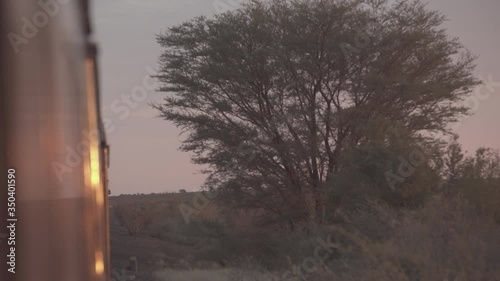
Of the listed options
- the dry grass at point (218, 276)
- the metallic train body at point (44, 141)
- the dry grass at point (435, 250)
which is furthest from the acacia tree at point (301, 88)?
the metallic train body at point (44, 141)

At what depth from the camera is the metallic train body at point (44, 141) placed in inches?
60.4

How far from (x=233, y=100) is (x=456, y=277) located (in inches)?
662

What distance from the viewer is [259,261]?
23.1 metres

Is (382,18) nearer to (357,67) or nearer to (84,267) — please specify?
(357,67)

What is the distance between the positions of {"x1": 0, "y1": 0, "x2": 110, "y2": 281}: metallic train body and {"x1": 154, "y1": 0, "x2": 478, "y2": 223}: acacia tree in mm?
22252

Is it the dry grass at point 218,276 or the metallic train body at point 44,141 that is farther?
the dry grass at point 218,276

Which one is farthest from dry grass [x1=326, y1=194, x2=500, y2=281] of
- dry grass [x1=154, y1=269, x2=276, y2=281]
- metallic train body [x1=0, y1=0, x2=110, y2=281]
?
metallic train body [x1=0, y1=0, x2=110, y2=281]

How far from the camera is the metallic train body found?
154 cm

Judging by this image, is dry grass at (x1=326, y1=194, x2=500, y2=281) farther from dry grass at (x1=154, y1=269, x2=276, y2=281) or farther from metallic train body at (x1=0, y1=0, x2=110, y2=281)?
metallic train body at (x1=0, y1=0, x2=110, y2=281)

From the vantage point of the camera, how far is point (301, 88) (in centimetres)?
2562

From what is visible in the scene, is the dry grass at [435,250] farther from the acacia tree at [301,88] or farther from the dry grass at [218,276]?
the acacia tree at [301,88]

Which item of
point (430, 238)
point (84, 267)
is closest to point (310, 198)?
point (430, 238)

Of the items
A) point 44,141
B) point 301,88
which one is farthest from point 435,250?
point 301,88

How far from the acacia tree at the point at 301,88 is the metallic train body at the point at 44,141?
22252 mm
